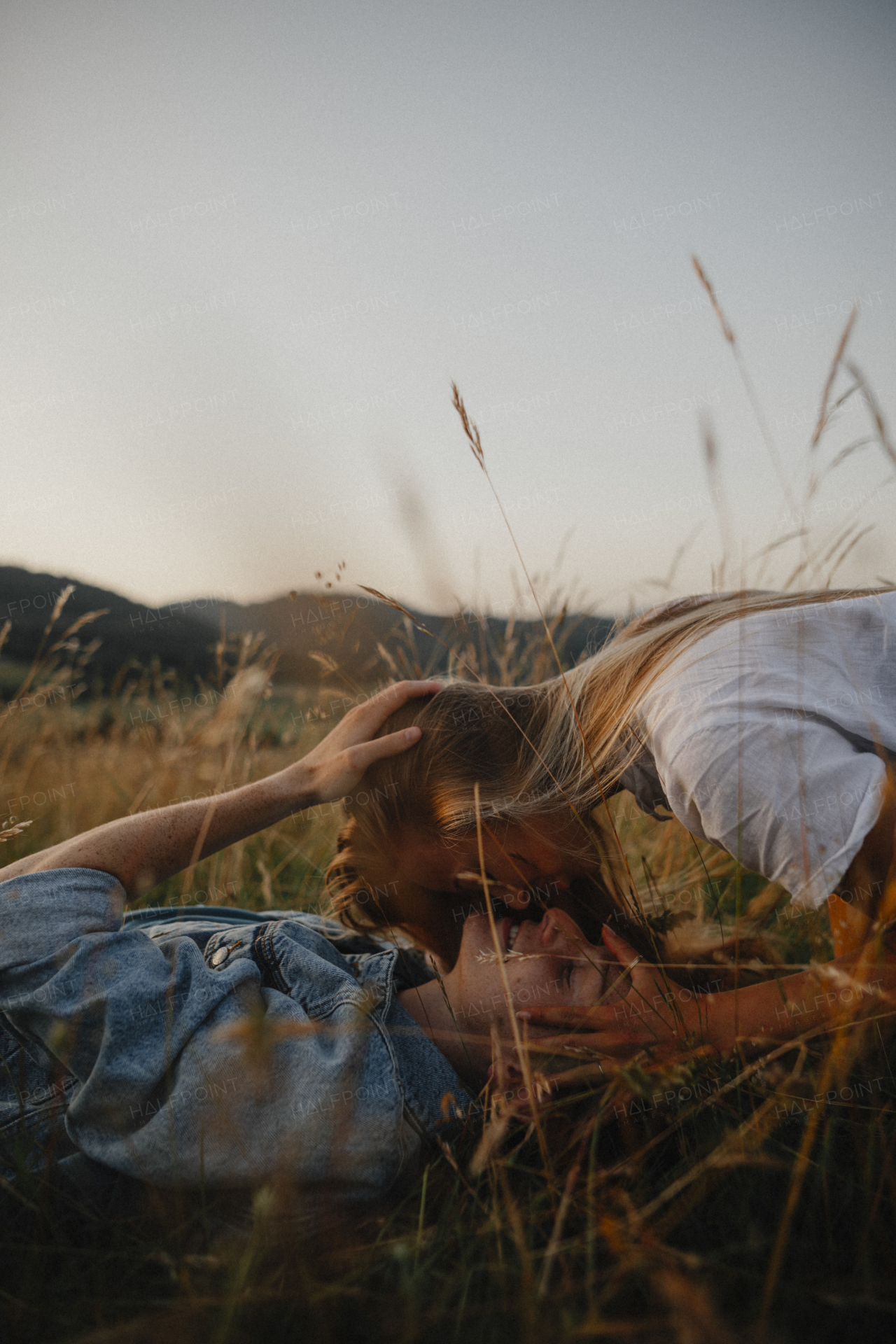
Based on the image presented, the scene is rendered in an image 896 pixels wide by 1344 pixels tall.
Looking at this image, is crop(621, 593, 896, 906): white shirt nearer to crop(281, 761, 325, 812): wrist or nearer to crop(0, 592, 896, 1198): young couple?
crop(0, 592, 896, 1198): young couple

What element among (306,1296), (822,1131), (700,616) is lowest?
(822,1131)

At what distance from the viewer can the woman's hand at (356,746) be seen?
1642 mm

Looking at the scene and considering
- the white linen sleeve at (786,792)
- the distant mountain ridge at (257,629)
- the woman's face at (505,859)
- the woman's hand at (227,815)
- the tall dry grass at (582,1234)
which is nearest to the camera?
the tall dry grass at (582,1234)

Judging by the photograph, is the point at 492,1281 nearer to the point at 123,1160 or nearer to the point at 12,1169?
the point at 123,1160

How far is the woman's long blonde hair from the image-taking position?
4.76 feet

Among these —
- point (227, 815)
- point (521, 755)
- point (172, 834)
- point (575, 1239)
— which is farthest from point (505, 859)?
point (575, 1239)

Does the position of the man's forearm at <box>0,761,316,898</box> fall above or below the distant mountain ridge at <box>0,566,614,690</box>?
below

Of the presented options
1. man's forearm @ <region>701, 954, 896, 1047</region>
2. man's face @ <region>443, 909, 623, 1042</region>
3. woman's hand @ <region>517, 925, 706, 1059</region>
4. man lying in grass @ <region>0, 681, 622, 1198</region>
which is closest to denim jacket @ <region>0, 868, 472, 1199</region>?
man lying in grass @ <region>0, 681, 622, 1198</region>

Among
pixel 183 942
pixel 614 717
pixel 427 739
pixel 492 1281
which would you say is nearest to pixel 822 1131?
pixel 492 1281

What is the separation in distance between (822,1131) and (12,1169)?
4.37ft

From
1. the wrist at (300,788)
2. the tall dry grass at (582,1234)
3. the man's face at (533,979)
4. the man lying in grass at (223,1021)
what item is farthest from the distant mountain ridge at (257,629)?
the tall dry grass at (582,1234)

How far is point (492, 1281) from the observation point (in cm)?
86

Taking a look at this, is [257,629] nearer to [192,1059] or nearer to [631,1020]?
[192,1059]

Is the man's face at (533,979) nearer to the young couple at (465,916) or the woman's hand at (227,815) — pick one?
the young couple at (465,916)
